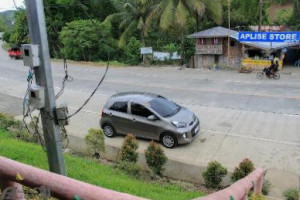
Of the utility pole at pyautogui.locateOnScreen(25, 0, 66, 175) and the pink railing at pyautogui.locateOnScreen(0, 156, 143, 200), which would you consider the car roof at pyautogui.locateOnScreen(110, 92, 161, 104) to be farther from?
the pink railing at pyautogui.locateOnScreen(0, 156, 143, 200)

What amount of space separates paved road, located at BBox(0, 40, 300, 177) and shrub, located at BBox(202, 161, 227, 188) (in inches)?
66.2

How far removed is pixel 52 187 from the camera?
6.46ft

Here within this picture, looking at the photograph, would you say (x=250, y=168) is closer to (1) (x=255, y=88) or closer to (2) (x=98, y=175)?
(2) (x=98, y=175)

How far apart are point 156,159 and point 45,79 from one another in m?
5.00

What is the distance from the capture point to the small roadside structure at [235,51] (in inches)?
1207

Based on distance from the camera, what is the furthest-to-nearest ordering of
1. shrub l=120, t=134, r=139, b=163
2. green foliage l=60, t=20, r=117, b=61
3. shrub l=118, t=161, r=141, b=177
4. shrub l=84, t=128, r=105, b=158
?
green foliage l=60, t=20, r=117, b=61, shrub l=84, t=128, r=105, b=158, shrub l=120, t=134, r=139, b=163, shrub l=118, t=161, r=141, b=177

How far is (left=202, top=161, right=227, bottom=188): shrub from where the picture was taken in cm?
885

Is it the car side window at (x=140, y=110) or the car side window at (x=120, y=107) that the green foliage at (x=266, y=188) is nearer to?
the car side window at (x=140, y=110)

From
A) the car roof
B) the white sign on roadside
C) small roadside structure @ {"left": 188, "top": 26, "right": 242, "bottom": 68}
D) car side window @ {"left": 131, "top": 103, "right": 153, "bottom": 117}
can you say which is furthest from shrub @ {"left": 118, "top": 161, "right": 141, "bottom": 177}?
the white sign on roadside

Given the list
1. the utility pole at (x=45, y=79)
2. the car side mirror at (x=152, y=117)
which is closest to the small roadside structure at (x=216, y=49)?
the car side mirror at (x=152, y=117)

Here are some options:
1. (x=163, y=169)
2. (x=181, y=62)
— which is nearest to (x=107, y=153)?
(x=163, y=169)

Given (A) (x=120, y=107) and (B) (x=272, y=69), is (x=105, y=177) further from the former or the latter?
(B) (x=272, y=69)

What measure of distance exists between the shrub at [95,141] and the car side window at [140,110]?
1.97m

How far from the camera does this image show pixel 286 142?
12.4 meters
